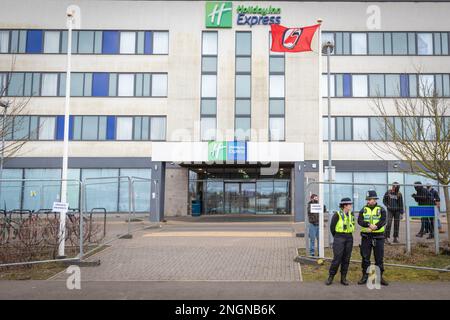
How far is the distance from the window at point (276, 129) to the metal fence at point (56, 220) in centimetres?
1129

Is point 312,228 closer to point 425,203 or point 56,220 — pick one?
point 425,203

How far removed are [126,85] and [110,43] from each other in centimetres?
323

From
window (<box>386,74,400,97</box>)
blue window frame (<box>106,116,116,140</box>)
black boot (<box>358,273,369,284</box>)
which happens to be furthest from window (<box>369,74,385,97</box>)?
black boot (<box>358,273,369,284</box>)

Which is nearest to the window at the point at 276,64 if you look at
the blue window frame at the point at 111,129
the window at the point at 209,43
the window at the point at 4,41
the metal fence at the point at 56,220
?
the window at the point at 209,43

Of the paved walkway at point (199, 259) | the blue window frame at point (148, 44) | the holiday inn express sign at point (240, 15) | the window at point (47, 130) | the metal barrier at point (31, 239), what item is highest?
the holiday inn express sign at point (240, 15)

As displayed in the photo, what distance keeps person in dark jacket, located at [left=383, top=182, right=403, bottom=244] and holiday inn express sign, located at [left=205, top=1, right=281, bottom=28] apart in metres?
20.7

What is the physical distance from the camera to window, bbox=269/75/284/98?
30.7m

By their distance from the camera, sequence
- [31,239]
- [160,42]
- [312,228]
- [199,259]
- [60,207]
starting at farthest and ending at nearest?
1. [160,42]
2. [199,259]
3. [312,228]
4. [31,239]
5. [60,207]

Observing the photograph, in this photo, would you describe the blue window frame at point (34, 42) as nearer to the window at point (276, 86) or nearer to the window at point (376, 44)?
the window at point (276, 86)

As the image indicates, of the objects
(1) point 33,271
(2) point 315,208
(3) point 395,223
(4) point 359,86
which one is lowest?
(1) point 33,271

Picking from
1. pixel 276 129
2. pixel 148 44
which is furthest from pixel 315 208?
pixel 148 44

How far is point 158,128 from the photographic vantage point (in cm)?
3072

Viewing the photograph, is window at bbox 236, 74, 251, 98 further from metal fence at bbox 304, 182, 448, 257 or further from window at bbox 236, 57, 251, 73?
metal fence at bbox 304, 182, 448, 257

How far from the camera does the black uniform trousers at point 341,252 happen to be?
9062 millimetres
